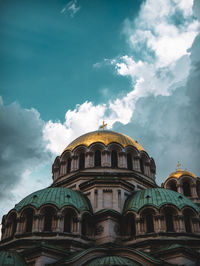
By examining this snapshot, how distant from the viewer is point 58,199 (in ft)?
86.4

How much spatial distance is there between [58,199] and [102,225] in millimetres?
4143

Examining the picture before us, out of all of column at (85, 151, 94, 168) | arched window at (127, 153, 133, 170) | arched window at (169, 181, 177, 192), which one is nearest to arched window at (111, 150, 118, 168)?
arched window at (127, 153, 133, 170)

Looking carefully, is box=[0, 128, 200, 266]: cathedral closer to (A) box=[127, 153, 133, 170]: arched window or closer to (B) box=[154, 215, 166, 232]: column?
(B) box=[154, 215, 166, 232]: column

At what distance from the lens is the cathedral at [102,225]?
2220cm

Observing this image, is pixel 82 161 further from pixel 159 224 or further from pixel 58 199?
pixel 159 224


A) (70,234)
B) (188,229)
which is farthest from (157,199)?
(70,234)

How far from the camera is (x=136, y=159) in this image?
3334cm

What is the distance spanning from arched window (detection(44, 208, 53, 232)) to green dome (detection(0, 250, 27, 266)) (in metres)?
3.44

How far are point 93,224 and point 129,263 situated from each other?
277 inches

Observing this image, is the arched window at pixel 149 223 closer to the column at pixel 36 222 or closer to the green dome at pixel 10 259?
the column at pixel 36 222

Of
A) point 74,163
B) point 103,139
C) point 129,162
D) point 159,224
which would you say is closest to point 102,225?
point 159,224

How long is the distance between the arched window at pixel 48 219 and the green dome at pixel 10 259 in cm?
344

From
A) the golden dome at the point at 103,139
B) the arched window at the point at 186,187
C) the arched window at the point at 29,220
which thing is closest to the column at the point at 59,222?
the arched window at the point at 29,220

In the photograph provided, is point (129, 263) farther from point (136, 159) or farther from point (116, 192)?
point (136, 159)
